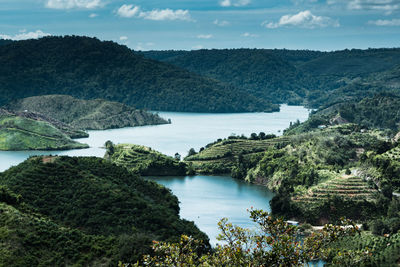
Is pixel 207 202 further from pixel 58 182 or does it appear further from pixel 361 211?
pixel 58 182

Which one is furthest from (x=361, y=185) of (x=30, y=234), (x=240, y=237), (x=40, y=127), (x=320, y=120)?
(x=40, y=127)

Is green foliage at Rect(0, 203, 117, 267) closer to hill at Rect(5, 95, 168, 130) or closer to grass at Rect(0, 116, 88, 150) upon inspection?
grass at Rect(0, 116, 88, 150)

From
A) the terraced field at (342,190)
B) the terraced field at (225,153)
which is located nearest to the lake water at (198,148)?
the terraced field at (225,153)

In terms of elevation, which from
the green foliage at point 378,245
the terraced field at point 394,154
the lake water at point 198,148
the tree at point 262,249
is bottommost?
the lake water at point 198,148

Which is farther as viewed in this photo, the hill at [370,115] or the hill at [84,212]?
the hill at [370,115]

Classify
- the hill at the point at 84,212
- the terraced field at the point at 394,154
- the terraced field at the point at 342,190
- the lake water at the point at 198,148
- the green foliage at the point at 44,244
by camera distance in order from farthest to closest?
1. the terraced field at the point at 394,154
2. the lake water at the point at 198,148
3. the terraced field at the point at 342,190
4. the hill at the point at 84,212
5. the green foliage at the point at 44,244

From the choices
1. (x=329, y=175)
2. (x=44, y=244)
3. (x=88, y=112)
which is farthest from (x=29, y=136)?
(x=44, y=244)

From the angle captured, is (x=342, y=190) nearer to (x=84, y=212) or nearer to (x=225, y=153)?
(x=84, y=212)

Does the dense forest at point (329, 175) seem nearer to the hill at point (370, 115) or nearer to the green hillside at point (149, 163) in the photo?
the green hillside at point (149, 163)
